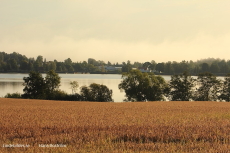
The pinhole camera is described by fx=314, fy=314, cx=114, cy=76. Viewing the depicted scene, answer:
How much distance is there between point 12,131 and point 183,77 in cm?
7917

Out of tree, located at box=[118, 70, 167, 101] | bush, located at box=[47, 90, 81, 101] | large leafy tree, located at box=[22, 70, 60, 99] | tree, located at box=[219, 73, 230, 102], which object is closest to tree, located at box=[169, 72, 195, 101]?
tree, located at box=[118, 70, 167, 101]

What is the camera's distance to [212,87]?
3529 inches

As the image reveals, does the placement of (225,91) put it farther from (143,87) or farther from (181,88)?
(143,87)

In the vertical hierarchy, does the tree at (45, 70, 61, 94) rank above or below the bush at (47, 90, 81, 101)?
above

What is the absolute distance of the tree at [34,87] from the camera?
83875mm

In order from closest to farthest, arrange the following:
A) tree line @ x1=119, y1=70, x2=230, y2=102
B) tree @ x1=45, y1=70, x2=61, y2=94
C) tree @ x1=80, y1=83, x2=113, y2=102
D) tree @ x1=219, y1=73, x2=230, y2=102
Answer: tree @ x1=80, y1=83, x2=113, y2=102 < tree @ x1=219, y1=73, x2=230, y2=102 < tree line @ x1=119, y1=70, x2=230, y2=102 < tree @ x1=45, y1=70, x2=61, y2=94

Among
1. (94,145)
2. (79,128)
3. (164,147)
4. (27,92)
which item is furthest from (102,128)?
(27,92)

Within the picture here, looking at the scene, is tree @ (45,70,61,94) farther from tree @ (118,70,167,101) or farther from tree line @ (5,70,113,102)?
tree @ (118,70,167,101)

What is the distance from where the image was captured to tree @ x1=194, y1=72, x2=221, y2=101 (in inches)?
3441

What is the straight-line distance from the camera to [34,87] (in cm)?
8494

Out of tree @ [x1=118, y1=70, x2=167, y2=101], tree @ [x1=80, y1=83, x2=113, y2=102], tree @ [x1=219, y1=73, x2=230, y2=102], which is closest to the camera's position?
tree @ [x1=80, y1=83, x2=113, y2=102]

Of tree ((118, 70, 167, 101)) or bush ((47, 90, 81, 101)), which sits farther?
tree ((118, 70, 167, 101))

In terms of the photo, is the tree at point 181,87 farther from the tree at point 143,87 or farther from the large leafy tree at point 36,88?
the large leafy tree at point 36,88

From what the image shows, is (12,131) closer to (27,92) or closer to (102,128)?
(102,128)
